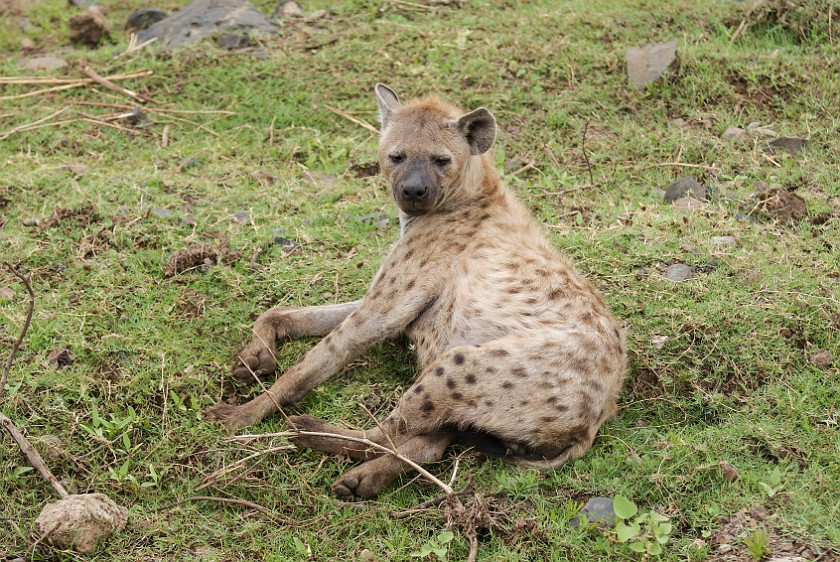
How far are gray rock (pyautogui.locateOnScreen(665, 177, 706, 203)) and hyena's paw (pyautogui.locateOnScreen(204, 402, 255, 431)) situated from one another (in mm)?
2550

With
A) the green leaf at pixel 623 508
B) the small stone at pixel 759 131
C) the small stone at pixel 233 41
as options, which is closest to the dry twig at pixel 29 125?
the small stone at pixel 233 41

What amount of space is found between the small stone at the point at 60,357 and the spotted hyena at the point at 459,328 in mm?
614

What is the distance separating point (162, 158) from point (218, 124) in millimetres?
508

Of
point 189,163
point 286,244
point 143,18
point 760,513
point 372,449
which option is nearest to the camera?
point 760,513

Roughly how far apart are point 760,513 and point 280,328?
1.95 m

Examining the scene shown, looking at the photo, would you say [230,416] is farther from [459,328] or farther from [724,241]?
[724,241]

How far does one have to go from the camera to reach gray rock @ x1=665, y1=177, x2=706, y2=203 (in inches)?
193

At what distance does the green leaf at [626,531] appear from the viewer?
2.92m

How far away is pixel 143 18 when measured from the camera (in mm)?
7254

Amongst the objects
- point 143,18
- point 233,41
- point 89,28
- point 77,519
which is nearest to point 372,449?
point 77,519

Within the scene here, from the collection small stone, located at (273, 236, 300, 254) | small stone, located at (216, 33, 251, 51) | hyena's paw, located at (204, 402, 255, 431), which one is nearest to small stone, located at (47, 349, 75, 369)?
hyena's paw, located at (204, 402, 255, 431)

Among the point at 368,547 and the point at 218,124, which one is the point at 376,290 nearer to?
the point at 368,547

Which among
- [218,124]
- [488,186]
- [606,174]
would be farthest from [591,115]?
[218,124]

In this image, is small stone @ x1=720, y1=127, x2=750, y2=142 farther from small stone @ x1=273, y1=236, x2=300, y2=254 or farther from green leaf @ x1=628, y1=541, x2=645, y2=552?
green leaf @ x1=628, y1=541, x2=645, y2=552
